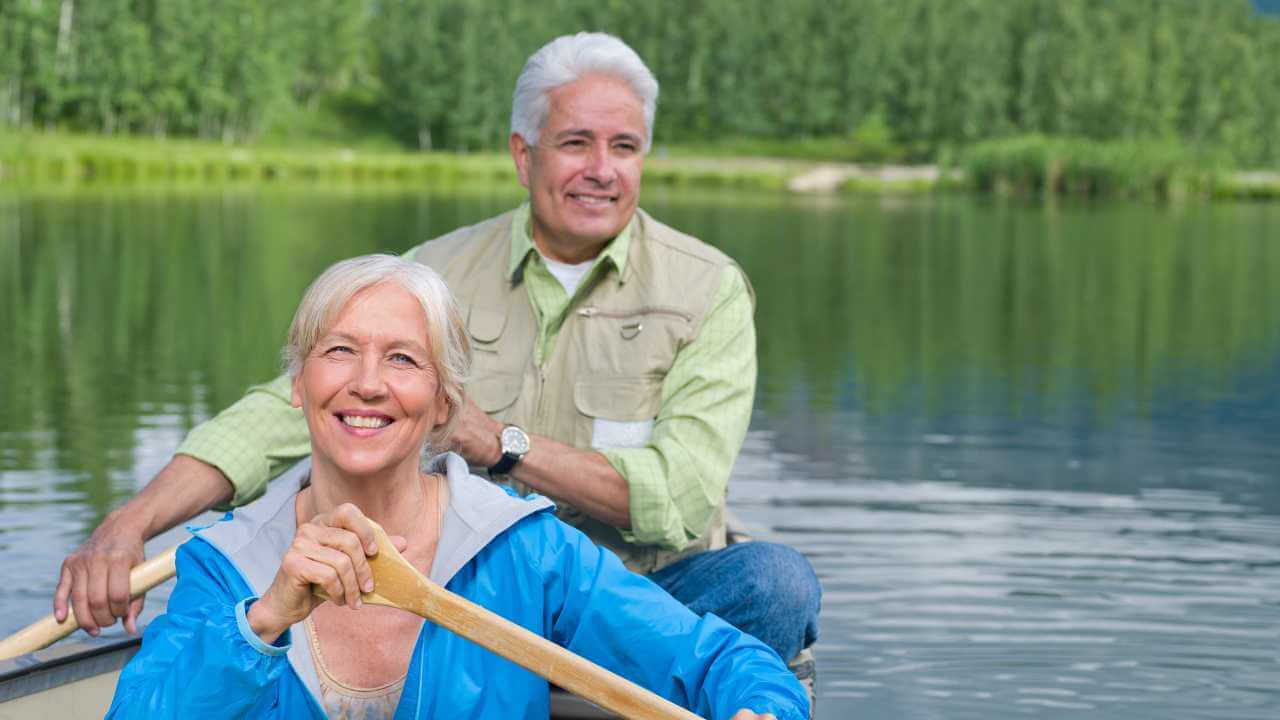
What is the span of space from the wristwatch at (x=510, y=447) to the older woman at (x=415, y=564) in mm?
868

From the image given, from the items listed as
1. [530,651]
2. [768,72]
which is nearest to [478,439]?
[530,651]

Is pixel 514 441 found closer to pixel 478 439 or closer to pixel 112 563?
pixel 478 439

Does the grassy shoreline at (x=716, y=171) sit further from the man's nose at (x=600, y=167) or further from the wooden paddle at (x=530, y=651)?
the wooden paddle at (x=530, y=651)

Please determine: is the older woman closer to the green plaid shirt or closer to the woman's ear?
the woman's ear

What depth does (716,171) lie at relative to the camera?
71.8 meters

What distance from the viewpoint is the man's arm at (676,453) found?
4.02 m

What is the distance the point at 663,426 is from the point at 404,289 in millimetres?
1504

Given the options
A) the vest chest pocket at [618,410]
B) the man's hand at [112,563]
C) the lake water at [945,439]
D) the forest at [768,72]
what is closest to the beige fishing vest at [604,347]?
the vest chest pocket at [618,410]

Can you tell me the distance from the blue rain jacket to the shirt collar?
1478 millimetres

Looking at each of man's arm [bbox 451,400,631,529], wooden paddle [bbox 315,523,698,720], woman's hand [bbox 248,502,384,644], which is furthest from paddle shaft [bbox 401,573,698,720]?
man's arm [bbox 451,400,631,529]

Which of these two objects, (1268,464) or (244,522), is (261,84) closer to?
(1268,464)

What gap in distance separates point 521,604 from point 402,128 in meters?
95.2

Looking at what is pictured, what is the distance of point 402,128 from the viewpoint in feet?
317

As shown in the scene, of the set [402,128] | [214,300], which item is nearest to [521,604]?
[214,300]
